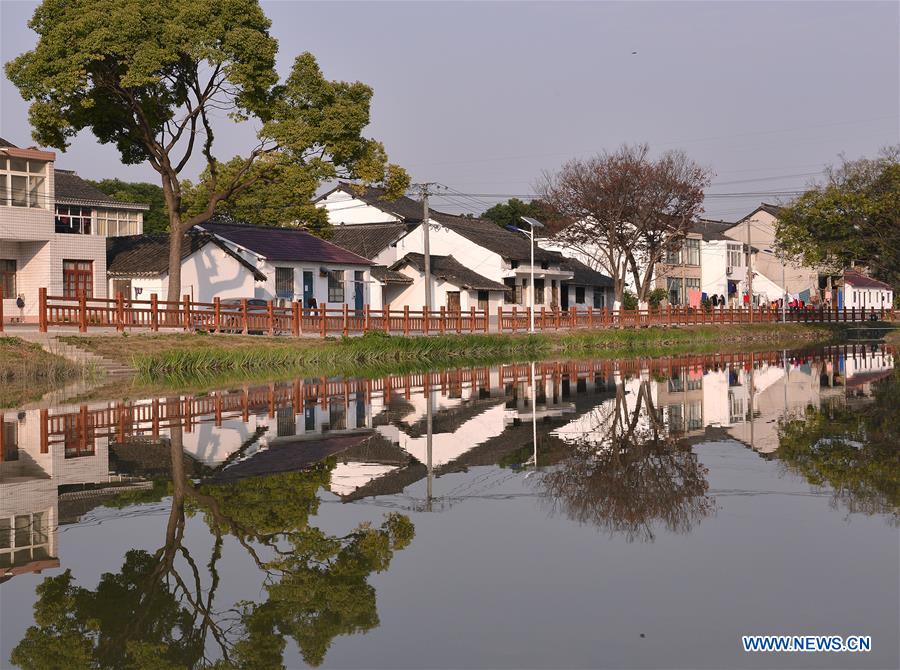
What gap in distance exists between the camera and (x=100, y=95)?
1506 inches

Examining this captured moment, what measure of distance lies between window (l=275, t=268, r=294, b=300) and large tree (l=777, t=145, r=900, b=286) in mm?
22809

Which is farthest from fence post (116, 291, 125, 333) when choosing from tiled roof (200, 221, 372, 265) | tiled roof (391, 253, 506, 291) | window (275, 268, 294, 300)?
tiled roof (391, 253, 506, 291)

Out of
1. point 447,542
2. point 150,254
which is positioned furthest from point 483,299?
point 447,542

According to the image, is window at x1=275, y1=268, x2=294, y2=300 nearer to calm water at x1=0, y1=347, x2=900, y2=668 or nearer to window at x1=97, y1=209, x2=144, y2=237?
window at x1=97, y1=209, x2=144, y2=237

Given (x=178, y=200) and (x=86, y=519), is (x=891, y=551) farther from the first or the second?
(x=178, y=200)

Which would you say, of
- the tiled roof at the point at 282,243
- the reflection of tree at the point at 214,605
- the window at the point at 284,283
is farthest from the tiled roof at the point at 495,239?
the reflection of tree at the point at 214,605

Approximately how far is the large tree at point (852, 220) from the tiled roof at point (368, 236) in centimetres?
2041

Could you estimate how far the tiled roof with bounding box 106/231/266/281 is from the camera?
4506 centimetres

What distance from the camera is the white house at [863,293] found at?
315ft

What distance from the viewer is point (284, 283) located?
4841 cm

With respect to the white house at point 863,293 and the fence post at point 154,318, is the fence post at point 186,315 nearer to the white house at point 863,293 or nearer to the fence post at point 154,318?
the fence post at point 154,318

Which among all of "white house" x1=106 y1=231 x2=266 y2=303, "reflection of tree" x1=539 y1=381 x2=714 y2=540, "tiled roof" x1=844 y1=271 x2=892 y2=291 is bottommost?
"reflection of tree" x1=539 y1=381 x2=714 y2=540

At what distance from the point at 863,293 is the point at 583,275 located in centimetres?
4071

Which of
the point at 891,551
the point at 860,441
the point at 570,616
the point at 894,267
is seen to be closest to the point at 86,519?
the point at 570,616
